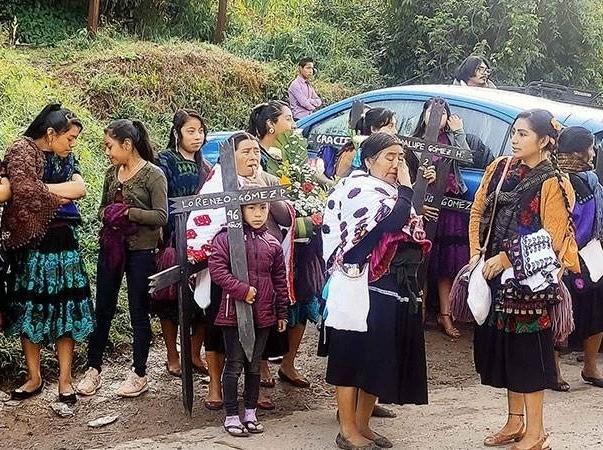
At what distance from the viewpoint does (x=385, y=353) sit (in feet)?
14.8

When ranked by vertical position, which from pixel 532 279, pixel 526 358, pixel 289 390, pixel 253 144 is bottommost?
pixel 289 390

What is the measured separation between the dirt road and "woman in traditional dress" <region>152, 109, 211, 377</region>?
50 centimetres

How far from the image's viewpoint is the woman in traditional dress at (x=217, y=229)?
16.4 ft

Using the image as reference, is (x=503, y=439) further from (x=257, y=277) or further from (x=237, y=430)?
(x=257, y=277)

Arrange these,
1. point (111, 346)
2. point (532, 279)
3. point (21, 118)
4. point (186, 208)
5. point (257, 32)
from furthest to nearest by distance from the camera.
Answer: point (257, 32)
point (21, 118)
point (111, 346)
point (186, 208)
point (532, 279)

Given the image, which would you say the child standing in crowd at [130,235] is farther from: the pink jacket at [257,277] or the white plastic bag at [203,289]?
the pink jacket at [257,277]

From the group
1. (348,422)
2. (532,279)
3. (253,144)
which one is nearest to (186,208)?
(253,144)

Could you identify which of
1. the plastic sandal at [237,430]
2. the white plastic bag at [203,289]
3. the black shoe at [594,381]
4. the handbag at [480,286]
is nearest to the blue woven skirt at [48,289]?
the white plastic bag at [203,289]

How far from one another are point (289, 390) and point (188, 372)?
0.89m

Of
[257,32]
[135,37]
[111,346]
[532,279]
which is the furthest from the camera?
[257,32]

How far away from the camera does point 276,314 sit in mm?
4965

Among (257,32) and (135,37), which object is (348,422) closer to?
(135,37)

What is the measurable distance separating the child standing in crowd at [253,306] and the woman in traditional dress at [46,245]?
0.93m

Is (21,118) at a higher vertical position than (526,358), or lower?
higher
